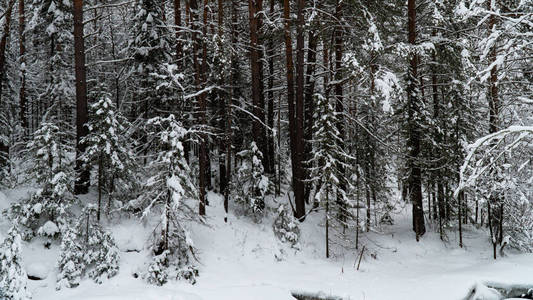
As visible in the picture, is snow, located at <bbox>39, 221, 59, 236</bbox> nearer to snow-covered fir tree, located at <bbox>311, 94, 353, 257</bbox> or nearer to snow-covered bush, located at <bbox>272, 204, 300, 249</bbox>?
snow-covered bush, located at <bbox>272, 204, 300, 249</bbox>

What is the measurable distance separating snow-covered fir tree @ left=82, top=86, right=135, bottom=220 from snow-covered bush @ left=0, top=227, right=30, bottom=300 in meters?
3.93

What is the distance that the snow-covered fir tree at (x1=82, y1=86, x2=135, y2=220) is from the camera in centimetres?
1075

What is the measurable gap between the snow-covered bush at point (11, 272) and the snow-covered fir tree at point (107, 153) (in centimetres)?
393

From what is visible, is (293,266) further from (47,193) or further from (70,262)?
(47,193)

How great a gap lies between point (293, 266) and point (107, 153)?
7.11 meters

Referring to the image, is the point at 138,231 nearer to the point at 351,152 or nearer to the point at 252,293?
the point at 252,293

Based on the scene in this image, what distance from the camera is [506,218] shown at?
1269 centimetres

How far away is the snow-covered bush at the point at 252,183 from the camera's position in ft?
43.5

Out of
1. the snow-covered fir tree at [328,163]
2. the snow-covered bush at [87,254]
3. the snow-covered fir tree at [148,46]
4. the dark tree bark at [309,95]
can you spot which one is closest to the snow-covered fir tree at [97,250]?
the snow-covered bush at [87,254]

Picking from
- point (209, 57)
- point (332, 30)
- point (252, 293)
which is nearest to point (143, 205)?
point (252, 293)

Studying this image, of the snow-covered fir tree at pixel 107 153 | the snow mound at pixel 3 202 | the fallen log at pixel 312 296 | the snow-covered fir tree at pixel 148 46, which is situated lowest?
the fallen log at pixel 312 296

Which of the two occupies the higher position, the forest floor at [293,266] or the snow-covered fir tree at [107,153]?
the snow-covered fir tree at [107,153]

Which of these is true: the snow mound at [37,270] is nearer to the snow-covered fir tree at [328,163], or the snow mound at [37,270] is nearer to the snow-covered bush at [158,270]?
the snow-covered bush at [158,270]

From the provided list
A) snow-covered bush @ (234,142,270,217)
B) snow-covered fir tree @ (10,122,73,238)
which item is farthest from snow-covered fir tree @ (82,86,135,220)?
snow-covered bush @ (234,142,270,217)
